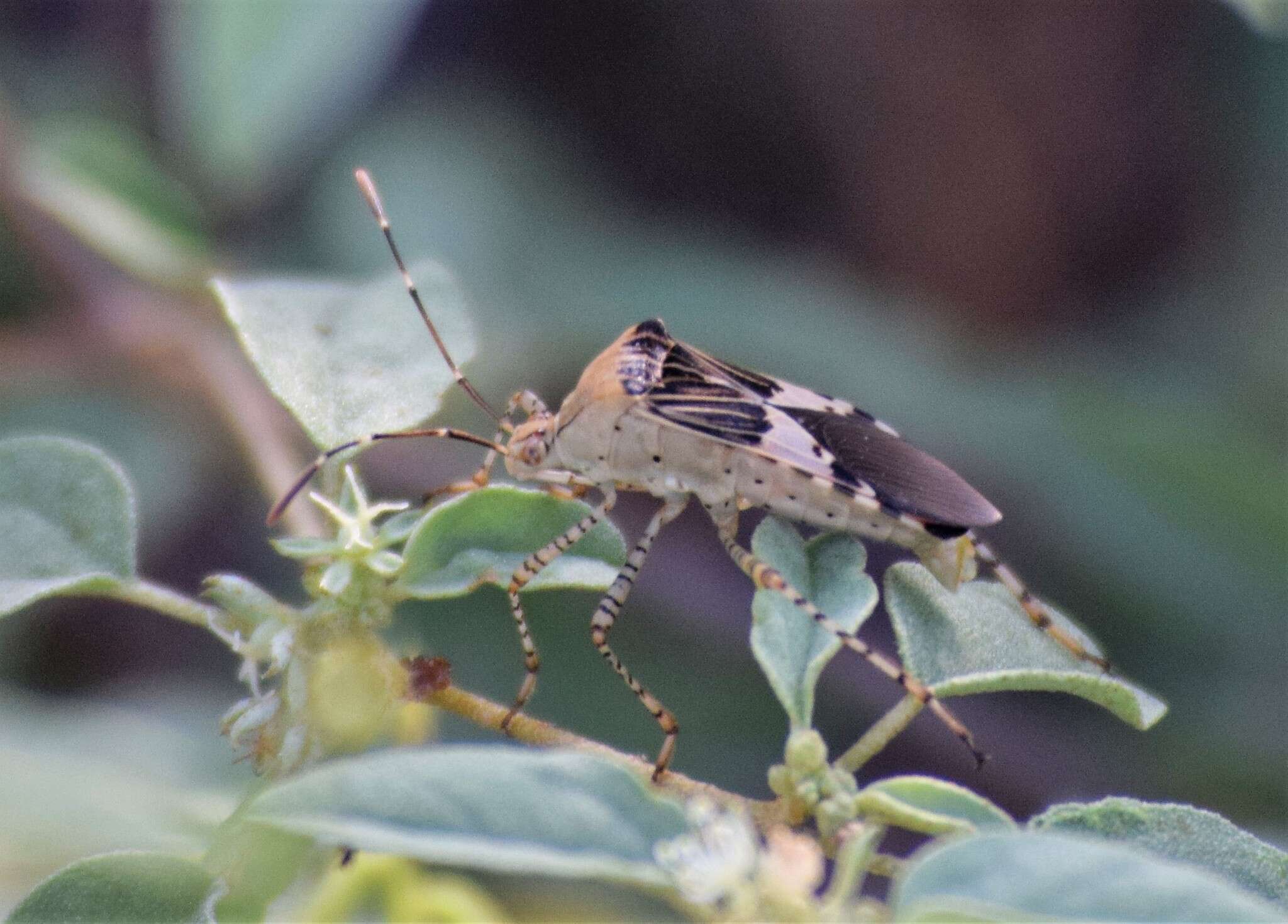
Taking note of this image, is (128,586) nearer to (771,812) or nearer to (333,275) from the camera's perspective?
(771,812)

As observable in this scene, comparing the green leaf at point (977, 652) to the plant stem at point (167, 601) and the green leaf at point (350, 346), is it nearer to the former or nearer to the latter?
the green leaf at point (350, 346)

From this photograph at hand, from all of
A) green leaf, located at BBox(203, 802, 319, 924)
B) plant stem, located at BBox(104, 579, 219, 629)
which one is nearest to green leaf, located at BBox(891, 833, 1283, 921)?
green leaf, located at BBox(203, 802, 319, 924)

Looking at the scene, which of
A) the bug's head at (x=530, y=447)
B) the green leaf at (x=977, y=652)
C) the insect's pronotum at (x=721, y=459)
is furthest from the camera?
the bug's head at (x=530, y=447)

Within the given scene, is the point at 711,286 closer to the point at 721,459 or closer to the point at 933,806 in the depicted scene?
the point at 721,459

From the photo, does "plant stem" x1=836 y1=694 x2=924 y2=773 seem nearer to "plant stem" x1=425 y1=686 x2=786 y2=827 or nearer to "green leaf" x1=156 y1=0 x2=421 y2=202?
"plant stem" x1=425 y1=686 x2=786 y2=827

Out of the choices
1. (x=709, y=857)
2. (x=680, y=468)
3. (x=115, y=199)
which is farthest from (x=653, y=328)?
(x=115, y=199)

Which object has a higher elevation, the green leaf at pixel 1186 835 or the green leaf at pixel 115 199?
the green leaf at pixel 1186 835

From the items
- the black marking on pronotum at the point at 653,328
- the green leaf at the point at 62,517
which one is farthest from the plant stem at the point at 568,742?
the black marking on pronotum at the point at 653,328
